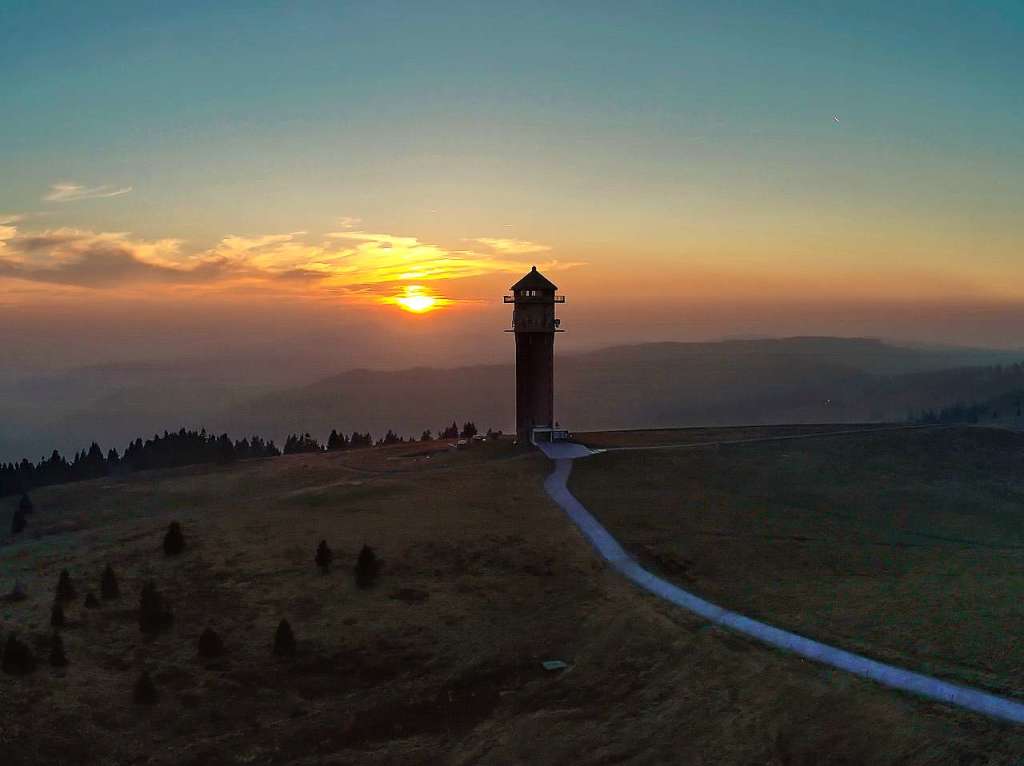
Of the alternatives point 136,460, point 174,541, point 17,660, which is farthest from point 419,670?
point 136,460

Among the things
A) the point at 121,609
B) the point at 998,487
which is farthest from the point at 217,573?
the point at 998,487

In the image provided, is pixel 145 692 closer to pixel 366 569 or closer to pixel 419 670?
pixel 419 670

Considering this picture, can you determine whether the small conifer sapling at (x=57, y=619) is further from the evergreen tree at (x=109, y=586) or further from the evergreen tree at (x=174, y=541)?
the evergreen tree at (x=174, y=541)

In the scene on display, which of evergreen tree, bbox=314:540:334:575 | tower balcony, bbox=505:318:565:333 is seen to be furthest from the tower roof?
evergreen tree, bbox=314:540:334:575

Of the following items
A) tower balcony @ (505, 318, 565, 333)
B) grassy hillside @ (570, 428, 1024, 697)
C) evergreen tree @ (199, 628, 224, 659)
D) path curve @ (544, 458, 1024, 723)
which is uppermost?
tower balcony @ (505, 318, 565, 333)

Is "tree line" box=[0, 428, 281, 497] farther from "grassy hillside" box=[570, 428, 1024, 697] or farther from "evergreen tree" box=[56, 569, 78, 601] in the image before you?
"grassy hillside" box=[570, 428, 1024, 697]

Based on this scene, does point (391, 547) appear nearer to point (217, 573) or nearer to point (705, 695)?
point (217, 573)
